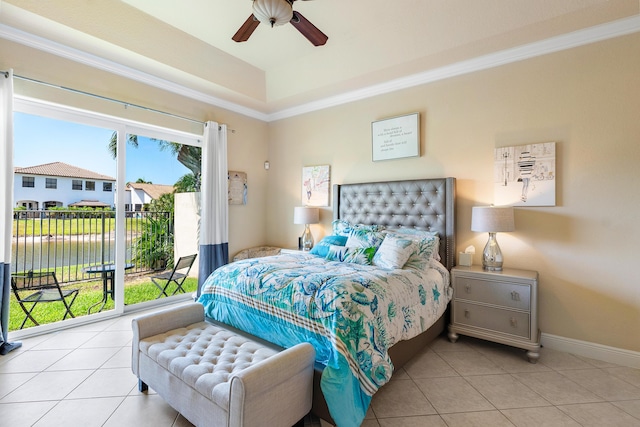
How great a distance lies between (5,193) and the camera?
98.7 inches

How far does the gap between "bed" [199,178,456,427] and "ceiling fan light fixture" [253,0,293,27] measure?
5.81ft

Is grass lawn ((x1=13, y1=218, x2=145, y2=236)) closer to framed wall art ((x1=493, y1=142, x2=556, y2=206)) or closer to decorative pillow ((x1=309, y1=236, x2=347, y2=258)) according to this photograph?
decorative pillow ((x1=309, y1=236, x2=347, y2=258))

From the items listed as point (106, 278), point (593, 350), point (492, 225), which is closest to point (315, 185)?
point (492, 225)

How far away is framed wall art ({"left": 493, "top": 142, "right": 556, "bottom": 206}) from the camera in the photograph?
268cm

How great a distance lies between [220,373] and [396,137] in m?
3.04

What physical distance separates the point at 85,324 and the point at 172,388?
7.39ft

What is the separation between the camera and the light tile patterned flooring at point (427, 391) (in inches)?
69.5

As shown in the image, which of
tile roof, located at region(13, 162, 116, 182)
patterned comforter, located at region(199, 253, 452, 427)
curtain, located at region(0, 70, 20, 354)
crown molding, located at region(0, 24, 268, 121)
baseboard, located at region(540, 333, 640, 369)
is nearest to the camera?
patterned comforter, located at region(199, 253, 452, 427)

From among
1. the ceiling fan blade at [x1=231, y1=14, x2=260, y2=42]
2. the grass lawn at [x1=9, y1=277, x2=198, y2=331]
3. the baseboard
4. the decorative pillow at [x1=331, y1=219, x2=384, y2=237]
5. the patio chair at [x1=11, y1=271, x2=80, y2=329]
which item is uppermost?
the ceiling fan blade at [x1=231, y1=14, x2=260, y2=42]

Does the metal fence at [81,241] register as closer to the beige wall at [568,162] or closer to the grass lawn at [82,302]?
the grass lawn at [82,302]

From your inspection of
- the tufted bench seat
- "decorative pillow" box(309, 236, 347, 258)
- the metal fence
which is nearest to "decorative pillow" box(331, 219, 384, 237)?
"decorative pillow" box(309, 236, 347, 258)

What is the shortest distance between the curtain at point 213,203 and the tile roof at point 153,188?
43cm

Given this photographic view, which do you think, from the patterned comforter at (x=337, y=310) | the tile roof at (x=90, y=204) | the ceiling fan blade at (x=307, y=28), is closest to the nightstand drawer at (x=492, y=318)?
the patterned comforter at (x=337, y=310)

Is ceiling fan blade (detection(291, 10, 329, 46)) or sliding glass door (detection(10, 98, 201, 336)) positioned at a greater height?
ceiling fan blade (detection(291, 10, 329, 46))
